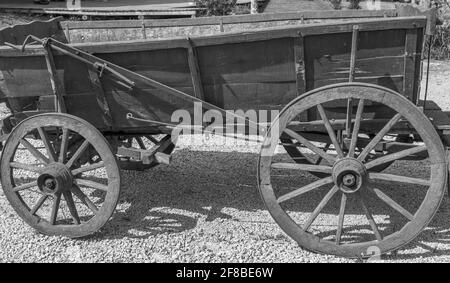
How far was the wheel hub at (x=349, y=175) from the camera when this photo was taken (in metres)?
3.46

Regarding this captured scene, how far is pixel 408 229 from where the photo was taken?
346 cm

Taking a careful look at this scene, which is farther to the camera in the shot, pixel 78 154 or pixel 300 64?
pixel 78 154

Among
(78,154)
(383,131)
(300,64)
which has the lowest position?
(78,154)

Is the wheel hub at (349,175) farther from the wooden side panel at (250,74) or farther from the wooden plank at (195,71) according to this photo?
the wooden plank at (195,71)

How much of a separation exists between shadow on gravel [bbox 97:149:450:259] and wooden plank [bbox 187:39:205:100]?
1.18 m

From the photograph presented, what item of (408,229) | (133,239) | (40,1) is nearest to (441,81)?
(408,229)

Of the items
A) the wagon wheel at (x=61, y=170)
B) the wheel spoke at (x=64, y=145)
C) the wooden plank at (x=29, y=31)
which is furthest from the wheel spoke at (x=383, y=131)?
the wooden plank at (x=29, y=31)

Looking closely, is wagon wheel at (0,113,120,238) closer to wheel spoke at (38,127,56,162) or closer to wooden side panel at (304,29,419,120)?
wheel spoke at (38,127,56,162)

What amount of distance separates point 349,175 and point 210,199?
63.5 inches

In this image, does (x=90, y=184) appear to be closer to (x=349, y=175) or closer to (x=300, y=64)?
(x=300, y=64)

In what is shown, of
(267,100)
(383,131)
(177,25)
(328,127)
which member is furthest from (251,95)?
(177,25)

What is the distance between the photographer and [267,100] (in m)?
3.66

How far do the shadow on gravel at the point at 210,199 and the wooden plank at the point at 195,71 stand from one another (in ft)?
3.86
